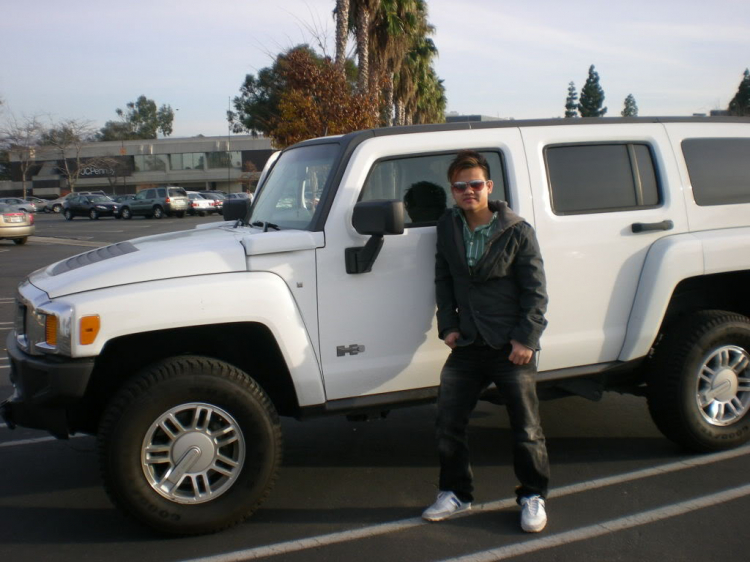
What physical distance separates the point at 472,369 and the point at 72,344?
1.92 metres

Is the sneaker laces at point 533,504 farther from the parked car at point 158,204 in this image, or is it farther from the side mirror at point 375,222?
the parked car at point 158,204

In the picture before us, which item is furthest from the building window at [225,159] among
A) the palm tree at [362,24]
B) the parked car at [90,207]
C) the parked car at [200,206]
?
the palm tree at [362,24]

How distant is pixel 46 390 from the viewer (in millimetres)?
3709

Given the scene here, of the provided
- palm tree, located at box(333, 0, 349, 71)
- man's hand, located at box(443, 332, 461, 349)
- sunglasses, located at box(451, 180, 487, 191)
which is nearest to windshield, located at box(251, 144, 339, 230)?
sunglasses, located at box(451, 180, 487, 191)

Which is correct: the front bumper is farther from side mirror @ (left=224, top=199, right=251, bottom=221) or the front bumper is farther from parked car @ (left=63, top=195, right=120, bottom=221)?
parked car @ (left=63, top=195, right=120, bottom=221)

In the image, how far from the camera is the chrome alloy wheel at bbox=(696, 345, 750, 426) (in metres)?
4.82

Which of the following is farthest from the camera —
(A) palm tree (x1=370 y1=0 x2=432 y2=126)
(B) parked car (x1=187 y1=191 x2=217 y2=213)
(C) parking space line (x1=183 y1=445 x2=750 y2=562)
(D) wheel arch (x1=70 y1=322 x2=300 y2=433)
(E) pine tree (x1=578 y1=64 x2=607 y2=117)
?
(E) pine tree (x1=578 y1=64 x2=607 y2=117)

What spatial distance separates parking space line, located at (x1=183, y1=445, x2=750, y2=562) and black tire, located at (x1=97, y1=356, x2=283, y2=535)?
259 millimetres

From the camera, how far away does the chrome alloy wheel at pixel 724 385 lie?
482 centimetres

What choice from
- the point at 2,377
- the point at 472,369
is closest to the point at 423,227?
the point at 472,369

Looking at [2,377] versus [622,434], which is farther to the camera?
[2,377]

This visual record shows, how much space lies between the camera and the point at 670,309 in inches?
199

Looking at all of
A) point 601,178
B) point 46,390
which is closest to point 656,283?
point 601,178

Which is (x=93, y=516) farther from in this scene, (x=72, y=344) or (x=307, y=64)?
(x=307, y=64)
